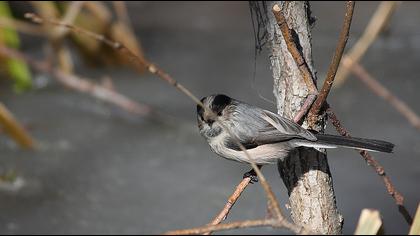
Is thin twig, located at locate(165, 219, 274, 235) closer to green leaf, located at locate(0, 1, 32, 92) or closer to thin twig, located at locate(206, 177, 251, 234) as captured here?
thin twig, located at locate(206, 177, 251, 234)

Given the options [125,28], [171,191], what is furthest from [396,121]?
[125,28]

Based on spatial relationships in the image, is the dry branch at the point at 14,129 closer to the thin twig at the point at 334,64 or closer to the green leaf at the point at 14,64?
the green leaf at the point at 14,64

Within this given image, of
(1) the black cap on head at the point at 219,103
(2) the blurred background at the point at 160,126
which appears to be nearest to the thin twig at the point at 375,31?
(1) the black cap on head at the point at 219,103

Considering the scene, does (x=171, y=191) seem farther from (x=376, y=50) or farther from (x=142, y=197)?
(x=376, y=50)

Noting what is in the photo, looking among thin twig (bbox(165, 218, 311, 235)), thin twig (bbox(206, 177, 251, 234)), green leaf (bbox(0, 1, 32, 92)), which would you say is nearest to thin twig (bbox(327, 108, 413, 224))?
thin twig (bbox(206, 177, 251, 234))

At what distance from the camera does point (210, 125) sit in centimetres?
227

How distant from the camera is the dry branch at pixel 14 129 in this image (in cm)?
411

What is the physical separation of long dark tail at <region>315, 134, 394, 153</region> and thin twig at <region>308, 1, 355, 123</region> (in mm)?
80

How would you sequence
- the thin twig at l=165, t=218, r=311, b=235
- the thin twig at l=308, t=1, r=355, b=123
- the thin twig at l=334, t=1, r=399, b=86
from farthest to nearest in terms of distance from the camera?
the thin twig at l=334, t=1, r=399, b=86 → the thin twig at l=308, t=1, r=355, b=123 → the thin twig at l=165, t=218, r=311, b=235

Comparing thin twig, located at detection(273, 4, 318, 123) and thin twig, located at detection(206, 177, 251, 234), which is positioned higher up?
thin twig, located at detection(273, 4, 318, 123)

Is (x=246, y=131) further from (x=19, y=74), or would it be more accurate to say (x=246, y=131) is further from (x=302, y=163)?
(x=19, y=74)

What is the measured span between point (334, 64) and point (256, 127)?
0.52 metres

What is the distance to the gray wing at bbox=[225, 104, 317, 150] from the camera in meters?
2.17

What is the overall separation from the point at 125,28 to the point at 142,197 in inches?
54.3
